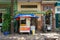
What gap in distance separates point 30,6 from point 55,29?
4509 mm

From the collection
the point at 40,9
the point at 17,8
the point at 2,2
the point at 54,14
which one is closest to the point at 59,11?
the point at 54,14

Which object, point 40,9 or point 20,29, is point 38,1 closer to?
point 40,9

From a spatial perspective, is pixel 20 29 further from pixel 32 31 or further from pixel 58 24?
pixel 58 24

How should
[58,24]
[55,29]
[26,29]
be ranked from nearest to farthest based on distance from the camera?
[26,29] → [55,29] → [58,24]

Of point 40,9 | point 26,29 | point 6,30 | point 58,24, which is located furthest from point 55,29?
point 6,30

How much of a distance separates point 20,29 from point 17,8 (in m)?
4.59

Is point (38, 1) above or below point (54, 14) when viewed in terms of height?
above

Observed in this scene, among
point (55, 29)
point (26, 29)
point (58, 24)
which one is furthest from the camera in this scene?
point (58, 24)

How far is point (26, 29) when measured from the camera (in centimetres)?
1944

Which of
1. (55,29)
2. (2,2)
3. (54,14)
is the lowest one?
(55,29)

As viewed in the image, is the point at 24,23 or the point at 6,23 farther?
the point at 24,23

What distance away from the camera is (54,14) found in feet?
77.6

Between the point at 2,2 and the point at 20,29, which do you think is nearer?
the point at 20,29

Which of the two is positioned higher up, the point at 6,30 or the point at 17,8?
the point at 17,8
